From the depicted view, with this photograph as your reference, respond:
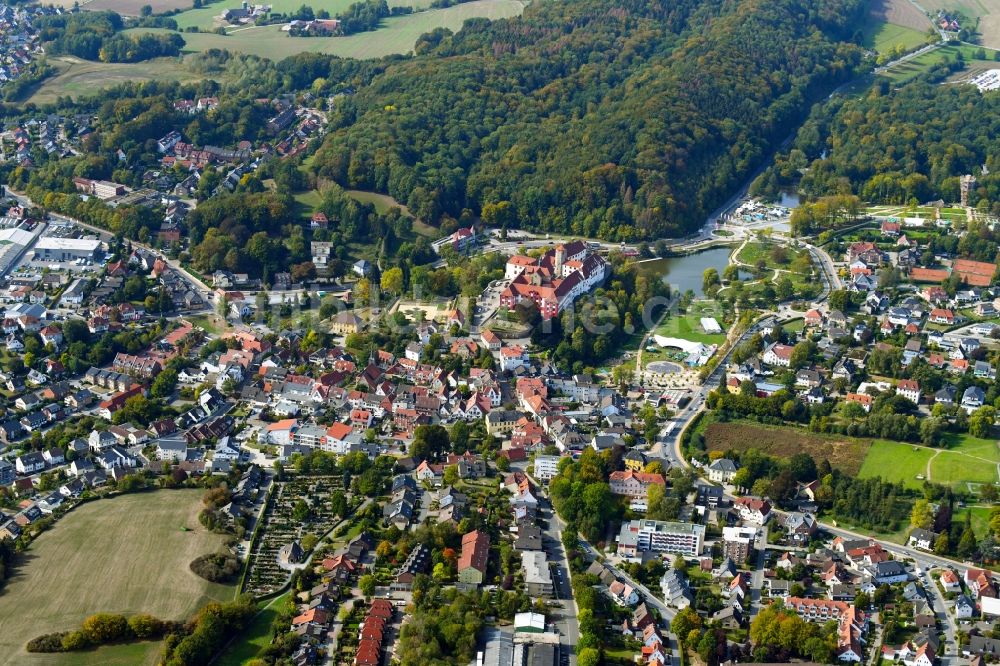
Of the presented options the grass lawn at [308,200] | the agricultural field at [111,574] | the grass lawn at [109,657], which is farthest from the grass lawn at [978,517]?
the grass lawn at [308,200]

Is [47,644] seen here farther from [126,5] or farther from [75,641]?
[126,5]

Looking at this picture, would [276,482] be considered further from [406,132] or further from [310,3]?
[310,3]

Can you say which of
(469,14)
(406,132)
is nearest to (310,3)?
(469,14)

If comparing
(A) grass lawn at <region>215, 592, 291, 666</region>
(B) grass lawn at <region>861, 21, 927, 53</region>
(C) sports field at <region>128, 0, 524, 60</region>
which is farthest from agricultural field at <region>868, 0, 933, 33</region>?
(A) grass lawn at <region>215, 592, 291, 666</region>

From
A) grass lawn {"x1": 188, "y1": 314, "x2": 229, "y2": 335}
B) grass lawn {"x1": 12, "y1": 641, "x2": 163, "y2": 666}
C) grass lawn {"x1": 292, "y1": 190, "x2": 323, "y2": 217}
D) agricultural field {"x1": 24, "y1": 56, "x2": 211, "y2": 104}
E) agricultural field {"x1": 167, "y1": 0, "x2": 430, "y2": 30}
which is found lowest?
grass lawn {"x1": 188, "y1": 314, "x2": 229, "y2": 335}

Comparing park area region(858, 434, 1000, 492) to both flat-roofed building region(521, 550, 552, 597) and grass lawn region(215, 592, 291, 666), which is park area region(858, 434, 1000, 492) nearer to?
flat-roofed building region(521, 550, 552, 597)

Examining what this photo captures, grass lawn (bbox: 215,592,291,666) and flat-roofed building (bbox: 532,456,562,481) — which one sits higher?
grass lawn (bbox: 215,592,291,666)

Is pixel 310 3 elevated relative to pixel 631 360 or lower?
elevated
